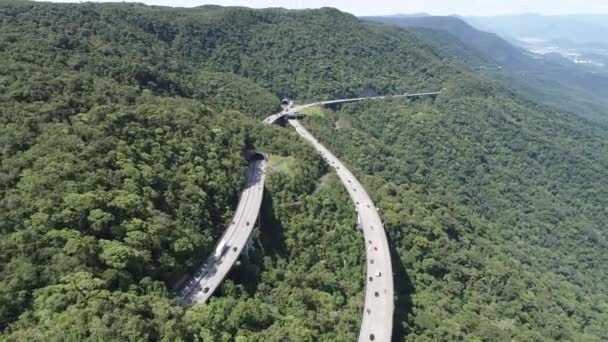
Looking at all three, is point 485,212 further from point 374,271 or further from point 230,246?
point 230,246

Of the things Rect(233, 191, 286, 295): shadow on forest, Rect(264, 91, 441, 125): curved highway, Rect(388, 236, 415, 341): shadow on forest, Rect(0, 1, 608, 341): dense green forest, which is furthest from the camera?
Rect(264, 91, 441, 125): curved highway

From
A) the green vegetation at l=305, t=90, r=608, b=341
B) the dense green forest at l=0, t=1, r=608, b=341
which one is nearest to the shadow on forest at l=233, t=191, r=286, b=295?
the dense green forest at l=0, t=1, r=608, b=341

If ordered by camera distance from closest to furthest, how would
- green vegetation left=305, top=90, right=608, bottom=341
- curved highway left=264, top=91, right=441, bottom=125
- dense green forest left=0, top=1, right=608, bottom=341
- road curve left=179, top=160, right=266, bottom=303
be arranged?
dense green forest left=0, top=1, right=608, bottom=341 < road curve left=179, top=160, right=266, bottom=303 < green vegetation left=305, top=90, right=608, bottom=341 < curved highway left=264, top=91, right=441, bottom=125

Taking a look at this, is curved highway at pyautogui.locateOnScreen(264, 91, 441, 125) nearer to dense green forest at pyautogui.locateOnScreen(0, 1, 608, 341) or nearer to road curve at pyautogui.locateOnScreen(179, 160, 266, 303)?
dense green forest at pyautogui.locateOnScreen(0, 1, 608, 341)

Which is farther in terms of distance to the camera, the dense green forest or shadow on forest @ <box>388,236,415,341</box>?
shadow on forest @ <box>388,236,415,341</box>

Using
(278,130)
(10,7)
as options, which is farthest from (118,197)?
(10,7)

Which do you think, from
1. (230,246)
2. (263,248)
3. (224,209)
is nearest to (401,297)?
(263,248)
